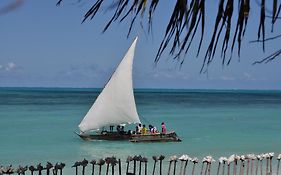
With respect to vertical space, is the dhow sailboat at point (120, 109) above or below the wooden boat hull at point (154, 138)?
above

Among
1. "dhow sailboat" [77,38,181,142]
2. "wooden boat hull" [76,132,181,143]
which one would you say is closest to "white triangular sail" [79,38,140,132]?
"dhow sailboat" [77,38,181,142]

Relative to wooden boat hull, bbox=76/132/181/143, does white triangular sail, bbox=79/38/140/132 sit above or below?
above

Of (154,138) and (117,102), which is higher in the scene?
(117,102)

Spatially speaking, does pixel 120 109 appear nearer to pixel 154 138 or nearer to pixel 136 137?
pixel 136 137

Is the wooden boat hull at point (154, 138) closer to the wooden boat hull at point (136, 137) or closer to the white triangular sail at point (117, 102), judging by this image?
the wooden boat hull at point (136, 137)

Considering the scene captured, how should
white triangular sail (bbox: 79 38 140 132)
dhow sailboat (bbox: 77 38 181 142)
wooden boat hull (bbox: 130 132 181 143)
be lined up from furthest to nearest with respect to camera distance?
white triangular sail (bbox: 79 38 140 132)
dhow sailboat (bbox: 77 38 181 142)
wooden boat hull (bbox: 130 132 181 143)

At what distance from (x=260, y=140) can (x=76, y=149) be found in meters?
11.2

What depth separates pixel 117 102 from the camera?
25922 mm

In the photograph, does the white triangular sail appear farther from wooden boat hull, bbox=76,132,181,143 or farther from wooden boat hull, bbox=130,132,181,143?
wooden boat hull, bbox=130,132,181,143

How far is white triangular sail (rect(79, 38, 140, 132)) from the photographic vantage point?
25.3 metres

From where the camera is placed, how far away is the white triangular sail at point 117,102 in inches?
997

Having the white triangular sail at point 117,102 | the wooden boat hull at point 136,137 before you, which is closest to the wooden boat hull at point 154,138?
the wooden boat hull at point 136,137

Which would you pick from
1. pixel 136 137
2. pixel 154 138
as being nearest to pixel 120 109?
pixel 136 137

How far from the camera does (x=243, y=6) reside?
1.16 meters
